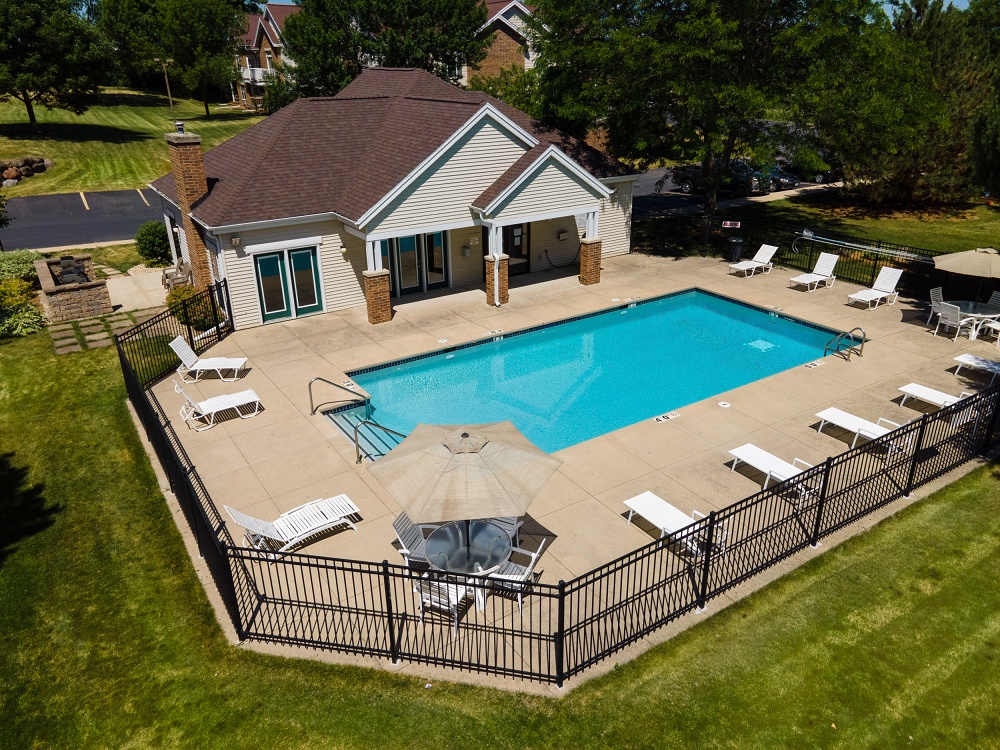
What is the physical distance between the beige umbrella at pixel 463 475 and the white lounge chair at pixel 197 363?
359 inches

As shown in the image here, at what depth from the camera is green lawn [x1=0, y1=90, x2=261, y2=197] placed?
1757 inches

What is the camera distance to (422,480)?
10102 mm

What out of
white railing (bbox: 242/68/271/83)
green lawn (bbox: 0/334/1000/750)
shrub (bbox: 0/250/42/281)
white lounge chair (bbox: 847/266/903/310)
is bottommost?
green lawn (bbox: 0/334/1000/750)

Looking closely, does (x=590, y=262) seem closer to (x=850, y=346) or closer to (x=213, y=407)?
(x=850, y=346)

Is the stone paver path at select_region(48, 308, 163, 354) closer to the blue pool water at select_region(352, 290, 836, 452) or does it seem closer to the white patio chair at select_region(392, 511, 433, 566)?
the blue pool water at select_region(352, 290, 836, 452)

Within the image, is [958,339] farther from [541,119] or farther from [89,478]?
[89,478]

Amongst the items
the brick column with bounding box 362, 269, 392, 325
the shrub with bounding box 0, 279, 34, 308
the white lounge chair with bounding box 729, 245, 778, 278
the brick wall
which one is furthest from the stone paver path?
the brick wall

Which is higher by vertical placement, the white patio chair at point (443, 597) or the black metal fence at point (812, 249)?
the black metal fence at point (812, 249)

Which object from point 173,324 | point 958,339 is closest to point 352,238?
point 173,324

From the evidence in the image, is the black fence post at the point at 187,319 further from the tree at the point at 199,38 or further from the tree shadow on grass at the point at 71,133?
the tree at the point at 199,38

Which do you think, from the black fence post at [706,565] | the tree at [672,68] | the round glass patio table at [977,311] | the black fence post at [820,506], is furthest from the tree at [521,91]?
the black fence post at [706,565]

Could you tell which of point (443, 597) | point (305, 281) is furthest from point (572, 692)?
Result: point (305, 281)

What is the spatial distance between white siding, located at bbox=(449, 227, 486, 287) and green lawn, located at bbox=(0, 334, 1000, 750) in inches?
592

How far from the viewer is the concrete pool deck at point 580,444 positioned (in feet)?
41.4
